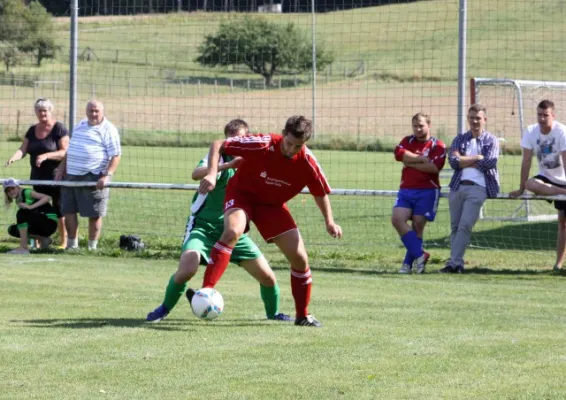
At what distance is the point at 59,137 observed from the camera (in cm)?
1481

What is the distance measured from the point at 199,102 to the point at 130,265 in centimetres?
2369

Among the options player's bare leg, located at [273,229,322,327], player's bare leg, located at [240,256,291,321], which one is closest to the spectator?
player's bare leg, located at [240,256,291,321]

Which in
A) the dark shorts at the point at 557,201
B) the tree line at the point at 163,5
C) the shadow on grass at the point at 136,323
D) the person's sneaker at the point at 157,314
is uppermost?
the tree line at the point at 163,5

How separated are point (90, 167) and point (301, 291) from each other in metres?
6.32

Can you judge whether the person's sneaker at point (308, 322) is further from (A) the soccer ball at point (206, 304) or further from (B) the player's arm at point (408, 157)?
(B) the player's arm at point (408, 157)

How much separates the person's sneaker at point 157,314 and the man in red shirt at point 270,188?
0.72 metres

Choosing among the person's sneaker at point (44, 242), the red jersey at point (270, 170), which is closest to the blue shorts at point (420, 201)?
the red jersey at point (270, 170)

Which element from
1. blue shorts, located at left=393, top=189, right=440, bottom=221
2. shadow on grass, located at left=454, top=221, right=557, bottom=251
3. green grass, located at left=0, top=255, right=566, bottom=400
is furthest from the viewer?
shadow on grass, located at left=454, top=221, right=557, bottom=251

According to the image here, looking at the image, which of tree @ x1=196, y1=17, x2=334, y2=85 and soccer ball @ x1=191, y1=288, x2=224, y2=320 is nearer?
soccer ball @ x1=191, y1=288, x2=224, y2=320

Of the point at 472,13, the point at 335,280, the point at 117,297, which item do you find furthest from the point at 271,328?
the point at 472,13

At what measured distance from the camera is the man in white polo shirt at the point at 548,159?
43.0ft

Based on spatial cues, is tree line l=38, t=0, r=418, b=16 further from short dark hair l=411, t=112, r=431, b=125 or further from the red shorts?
the red shorts

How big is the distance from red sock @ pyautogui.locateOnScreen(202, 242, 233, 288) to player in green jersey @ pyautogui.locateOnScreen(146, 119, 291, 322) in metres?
0.46

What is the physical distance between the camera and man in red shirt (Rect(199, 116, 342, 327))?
8484 millimetres
